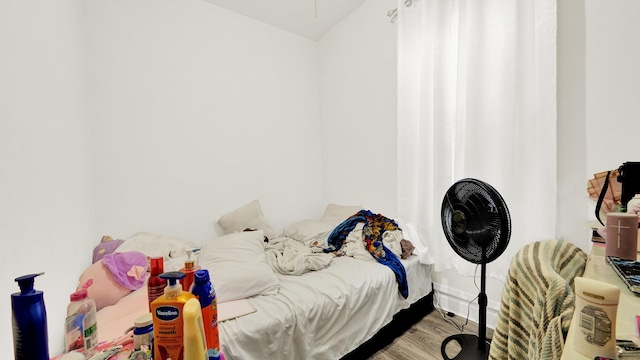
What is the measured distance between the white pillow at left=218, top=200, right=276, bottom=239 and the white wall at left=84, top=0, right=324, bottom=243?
115 mm

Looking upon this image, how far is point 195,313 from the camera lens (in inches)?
22.1

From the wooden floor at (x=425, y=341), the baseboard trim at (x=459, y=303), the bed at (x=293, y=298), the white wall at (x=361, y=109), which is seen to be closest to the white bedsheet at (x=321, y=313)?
the bed at (x=293, y=298)

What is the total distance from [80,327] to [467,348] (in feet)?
6.30

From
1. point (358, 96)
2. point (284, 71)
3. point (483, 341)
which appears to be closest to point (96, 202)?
point (284, 71)

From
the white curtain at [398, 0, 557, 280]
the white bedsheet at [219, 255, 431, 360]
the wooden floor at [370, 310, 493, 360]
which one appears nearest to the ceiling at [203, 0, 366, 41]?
the white curtain at [398, 0, 557, 280]

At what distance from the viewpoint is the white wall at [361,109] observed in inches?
94.5

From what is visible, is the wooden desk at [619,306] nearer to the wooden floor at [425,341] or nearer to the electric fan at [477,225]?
the electric fan at [477,225]

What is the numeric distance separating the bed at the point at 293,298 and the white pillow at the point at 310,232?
0.66 feet

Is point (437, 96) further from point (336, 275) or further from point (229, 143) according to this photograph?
point (229, 143)

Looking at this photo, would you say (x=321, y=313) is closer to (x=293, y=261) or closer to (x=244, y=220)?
(x=293, y=261)

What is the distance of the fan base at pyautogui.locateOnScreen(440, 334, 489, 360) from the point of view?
1.49 meters

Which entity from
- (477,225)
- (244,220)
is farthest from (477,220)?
(244,220)

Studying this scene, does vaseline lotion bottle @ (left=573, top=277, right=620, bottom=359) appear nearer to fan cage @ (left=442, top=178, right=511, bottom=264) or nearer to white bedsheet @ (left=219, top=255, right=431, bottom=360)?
fan cage @ (left=442, top=178, right=511, bottom=264)

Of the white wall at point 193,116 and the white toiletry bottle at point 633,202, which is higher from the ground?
the white wall at point 193,116
